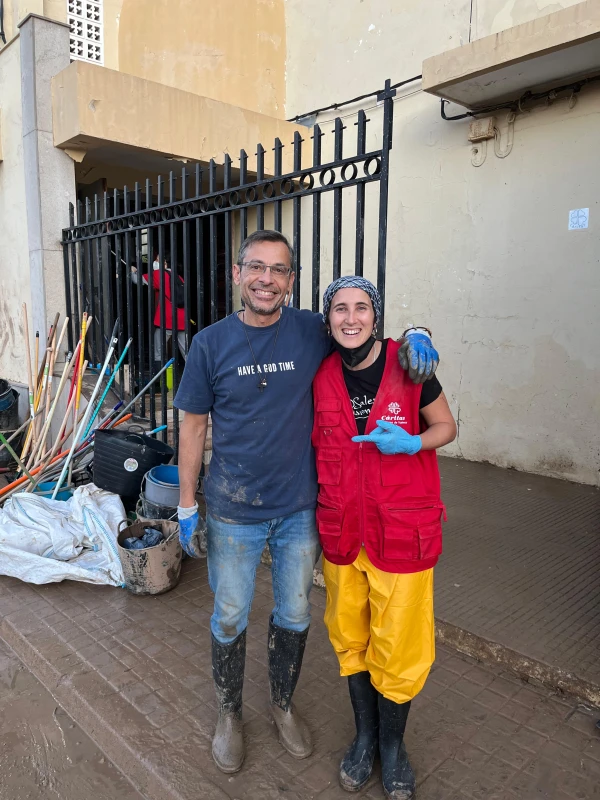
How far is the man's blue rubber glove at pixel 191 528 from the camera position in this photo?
8.07 ft

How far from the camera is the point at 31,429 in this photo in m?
5.86

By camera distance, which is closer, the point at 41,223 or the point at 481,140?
the point at 481,140

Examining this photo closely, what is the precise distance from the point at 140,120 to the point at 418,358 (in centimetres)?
539

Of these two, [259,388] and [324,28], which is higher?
[324,28]

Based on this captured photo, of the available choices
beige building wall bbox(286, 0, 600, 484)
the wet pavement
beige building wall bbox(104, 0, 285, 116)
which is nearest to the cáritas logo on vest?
the wet pavement

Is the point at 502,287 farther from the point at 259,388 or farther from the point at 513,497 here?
the point at 259,388

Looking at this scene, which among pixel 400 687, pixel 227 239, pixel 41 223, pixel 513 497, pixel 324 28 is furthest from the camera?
→ pixel 324 28

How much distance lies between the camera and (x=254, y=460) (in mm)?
2293

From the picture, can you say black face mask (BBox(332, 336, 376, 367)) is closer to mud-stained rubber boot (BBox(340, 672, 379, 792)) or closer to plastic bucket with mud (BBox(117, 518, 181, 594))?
mud-stained rubber boot (BBox(340, 672, 379, 792))

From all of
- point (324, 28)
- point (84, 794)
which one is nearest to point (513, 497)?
point (84, 794)

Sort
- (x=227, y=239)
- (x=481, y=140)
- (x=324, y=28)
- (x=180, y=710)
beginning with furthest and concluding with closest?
(x=324, y=28) → (x=481, y=140) → (x=227, y=239) → (x=180, y=710)

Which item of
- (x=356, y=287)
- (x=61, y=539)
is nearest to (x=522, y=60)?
(x=356, y=287)

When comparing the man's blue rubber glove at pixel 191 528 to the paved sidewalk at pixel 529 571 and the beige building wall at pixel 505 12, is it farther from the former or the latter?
the beige building wall at pixel 505 12

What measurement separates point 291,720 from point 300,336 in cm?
160
